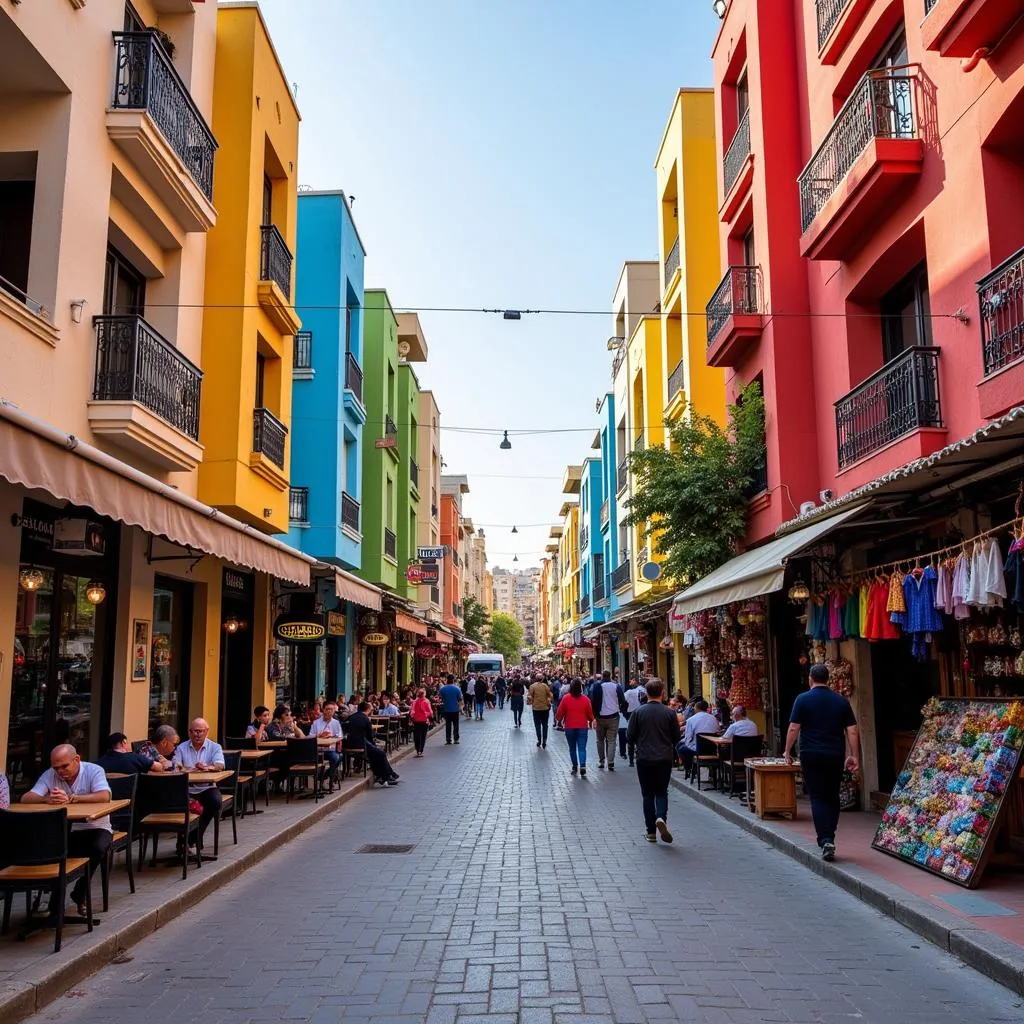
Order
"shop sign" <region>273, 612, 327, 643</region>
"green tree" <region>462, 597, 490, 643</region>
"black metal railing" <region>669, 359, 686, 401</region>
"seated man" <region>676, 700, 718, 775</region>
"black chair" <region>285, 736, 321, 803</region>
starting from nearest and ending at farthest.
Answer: "black chair" <region>285, 736, 321, 803</region> < "seated man" <region>676, 700, 718, 775</region> < "shop sign" <region>273, 612, 327, 643</region> < "black metal railing" <region>669, 359, 686, 401</region> < "green tree" <region>462, 597, 490, 643</region>

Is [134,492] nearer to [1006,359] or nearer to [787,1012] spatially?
[787,1012]

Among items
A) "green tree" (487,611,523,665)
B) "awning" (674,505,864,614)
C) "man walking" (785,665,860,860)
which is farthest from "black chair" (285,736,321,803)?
"green tree" (487,611,523,665)

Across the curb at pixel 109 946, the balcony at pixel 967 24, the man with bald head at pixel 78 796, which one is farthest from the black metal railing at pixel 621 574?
the man with bald head at pixel 78 796

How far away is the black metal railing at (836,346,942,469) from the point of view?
420 inches

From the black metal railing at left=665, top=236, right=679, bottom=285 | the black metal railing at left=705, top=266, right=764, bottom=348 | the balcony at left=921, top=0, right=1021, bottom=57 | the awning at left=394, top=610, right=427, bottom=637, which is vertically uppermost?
the black metal railing at left=665, top=236, right=679, bottom=285

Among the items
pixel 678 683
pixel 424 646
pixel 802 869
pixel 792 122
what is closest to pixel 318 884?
pixel 802 869

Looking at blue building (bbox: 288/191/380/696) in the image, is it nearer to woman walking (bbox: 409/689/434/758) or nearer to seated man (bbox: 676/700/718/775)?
woman walking (bbox: 409/689/434/758)

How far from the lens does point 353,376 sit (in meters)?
24.7

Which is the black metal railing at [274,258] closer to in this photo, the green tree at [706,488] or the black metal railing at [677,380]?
the green tree at [706,488]

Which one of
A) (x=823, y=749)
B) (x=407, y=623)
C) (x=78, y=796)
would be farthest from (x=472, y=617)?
(x=78, y=796)

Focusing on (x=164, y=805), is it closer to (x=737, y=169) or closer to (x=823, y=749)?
(x=823, y=749)

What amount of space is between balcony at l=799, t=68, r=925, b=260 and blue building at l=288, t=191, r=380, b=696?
11.8 meters

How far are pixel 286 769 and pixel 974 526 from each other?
10.0 meters

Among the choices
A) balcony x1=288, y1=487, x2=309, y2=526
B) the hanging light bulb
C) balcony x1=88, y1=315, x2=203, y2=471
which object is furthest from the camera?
balcony x1=288, y1=487, x2=309, y2=526
